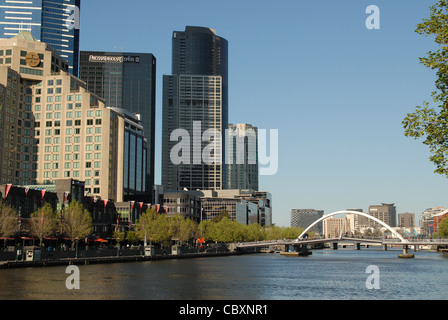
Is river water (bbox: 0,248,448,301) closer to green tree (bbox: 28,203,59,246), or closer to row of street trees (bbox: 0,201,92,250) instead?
row of street trees (bbox: 0,201,92,250)

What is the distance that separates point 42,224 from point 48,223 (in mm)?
1282

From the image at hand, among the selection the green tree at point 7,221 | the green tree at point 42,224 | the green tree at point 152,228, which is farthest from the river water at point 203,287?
the green tree at point 152,228

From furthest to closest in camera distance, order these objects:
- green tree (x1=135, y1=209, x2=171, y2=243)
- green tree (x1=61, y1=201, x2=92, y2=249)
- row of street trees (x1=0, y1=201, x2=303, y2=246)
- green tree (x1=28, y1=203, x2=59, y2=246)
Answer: green tree (x1=135, y1=209, x2=171, y2=243) → green tree (x1=61, y1=201, x2=92, y2=249) → green tree (x1=28, y1=203, x2=59, y2=246) → row of street trees (x1=0, y1=201, x2=303, y2=246)

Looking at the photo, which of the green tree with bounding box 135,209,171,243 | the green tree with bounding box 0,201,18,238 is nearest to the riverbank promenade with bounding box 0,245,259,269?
the green tree with bounding box 135,209,171,243

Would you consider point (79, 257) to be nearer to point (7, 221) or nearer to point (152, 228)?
point (7, 221)

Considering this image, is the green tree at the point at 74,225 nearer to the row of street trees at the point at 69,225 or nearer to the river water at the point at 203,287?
the row of street trees at the point at 69,225

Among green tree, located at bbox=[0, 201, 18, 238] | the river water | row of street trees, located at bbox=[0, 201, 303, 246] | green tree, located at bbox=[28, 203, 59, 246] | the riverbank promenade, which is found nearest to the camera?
the river water

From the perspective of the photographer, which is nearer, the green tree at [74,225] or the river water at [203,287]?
the river water at [203,287]

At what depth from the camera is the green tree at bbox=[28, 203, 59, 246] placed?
4813 inches

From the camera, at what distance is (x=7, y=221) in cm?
11356

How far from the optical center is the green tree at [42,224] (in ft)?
401

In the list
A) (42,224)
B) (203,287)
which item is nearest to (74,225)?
(42,224)
